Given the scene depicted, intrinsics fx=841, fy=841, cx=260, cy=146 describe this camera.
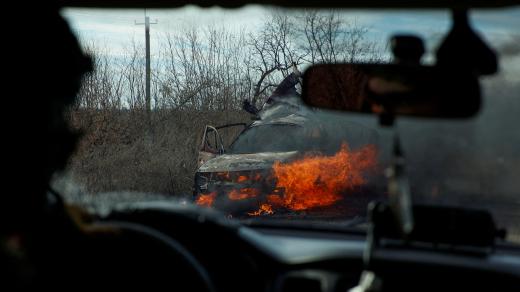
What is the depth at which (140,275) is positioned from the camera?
9.98 ft

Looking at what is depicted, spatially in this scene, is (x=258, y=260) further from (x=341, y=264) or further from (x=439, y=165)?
(x=439, y=165)

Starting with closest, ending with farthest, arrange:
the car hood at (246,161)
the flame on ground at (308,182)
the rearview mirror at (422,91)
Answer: the rearview mirror at (422,91)
the flame on ground at (308,182)
the car hood at (246,161)

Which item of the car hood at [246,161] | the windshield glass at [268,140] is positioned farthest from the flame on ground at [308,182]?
the windshield glass at [268,140]

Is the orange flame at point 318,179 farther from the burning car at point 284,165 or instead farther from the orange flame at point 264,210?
the orange flame at point 264,210

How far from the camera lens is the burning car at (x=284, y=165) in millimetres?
11203

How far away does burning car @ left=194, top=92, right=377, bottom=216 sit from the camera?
11.2 meters

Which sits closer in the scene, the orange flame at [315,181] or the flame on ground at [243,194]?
the orange flame at [315,181]

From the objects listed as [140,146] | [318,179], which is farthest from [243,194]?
[140,146]

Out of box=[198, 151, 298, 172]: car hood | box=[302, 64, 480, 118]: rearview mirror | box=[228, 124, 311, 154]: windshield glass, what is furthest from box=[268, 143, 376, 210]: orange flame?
box=[302, 64, 480, 118]: rearview mirror

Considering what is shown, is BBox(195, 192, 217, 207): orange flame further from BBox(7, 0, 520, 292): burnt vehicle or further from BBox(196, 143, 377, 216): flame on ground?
BBox(7, 0, 520, 292): burnt vehicle

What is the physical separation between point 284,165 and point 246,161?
90cm

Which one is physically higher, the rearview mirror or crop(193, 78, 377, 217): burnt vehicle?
the rearview mirror

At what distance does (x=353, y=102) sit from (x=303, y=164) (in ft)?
31.5

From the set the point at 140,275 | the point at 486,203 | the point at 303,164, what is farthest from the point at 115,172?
the point at 140,275
